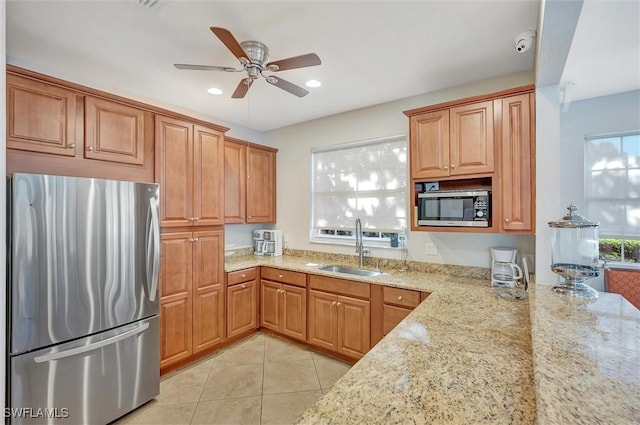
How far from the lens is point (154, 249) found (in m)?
2.24

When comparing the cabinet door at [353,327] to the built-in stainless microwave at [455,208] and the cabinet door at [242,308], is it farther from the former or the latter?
the cabinet door at [242,308]

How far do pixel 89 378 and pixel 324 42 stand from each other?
2.78m

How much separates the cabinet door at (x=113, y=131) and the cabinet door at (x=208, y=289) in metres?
0.90

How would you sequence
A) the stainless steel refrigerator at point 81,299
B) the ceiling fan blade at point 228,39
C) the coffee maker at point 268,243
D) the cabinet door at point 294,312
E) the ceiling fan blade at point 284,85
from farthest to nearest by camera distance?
the coffee maker at point 268,243, the cabinet door at point 294,312, the ceiling fan blade at point 284,85, the stainless steel refrigerator at point 81,299, the ceiling fan blade at point 228,39

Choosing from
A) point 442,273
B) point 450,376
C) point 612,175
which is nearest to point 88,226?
point 450,376

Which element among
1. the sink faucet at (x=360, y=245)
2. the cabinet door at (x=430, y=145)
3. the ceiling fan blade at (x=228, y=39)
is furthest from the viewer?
the sink faucet at (x=360, y=245)

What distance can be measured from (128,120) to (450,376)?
2750 millimetres

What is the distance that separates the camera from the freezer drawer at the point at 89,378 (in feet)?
5.47

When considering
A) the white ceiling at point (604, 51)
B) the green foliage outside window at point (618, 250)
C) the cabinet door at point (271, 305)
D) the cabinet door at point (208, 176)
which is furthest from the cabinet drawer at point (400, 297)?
the green foliage outside window at point (618, 250)

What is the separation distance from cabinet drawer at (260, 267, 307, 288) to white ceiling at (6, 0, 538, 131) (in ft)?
6.26

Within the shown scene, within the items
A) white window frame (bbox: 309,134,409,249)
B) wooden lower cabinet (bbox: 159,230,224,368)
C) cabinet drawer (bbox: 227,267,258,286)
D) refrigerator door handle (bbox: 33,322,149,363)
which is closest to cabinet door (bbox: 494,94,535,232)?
white window frame (bbox: 309,134,409,249)

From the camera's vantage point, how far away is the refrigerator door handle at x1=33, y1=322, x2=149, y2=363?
→ 171cm

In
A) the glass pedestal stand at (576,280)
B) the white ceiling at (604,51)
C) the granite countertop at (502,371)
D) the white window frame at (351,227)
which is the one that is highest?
the white ceiling at (604,51)

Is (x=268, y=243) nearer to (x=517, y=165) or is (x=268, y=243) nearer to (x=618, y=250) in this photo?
(x=517, y=165)
